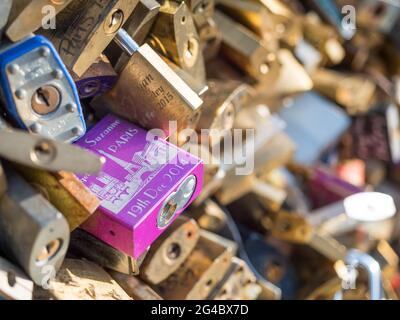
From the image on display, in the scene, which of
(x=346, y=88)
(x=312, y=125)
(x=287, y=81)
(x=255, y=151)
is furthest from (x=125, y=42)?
(x=346, y=88)

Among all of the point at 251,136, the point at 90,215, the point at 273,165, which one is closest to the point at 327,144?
the point at 273,165

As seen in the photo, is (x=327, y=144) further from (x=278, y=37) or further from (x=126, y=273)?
(x=126, y=273)

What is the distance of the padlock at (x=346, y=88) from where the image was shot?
6.46 feet

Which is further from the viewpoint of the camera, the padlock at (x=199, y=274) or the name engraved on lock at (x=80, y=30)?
the padlock at (x=199, y=274)

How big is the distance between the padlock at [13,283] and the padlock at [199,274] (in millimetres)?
325

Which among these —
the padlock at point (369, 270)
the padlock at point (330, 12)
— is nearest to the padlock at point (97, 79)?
the padlock at point (369, 270)

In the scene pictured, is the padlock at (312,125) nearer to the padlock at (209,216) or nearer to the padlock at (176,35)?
the padlock at (209,216)

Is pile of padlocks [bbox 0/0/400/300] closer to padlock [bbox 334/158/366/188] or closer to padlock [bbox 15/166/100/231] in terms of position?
padlock [bbox 15/166/100/231]

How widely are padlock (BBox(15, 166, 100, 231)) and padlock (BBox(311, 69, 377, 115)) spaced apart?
125 centimetres

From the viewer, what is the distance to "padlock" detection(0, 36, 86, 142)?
2.51ft

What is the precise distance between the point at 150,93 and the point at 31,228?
31 cm

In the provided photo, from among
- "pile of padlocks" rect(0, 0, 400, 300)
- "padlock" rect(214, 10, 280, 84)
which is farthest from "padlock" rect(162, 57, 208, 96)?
"padlock" rect(214, 10, 280, 84)

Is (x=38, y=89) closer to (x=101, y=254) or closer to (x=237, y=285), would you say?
Answer: (x=101, y=254)

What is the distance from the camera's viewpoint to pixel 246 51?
1310mm
